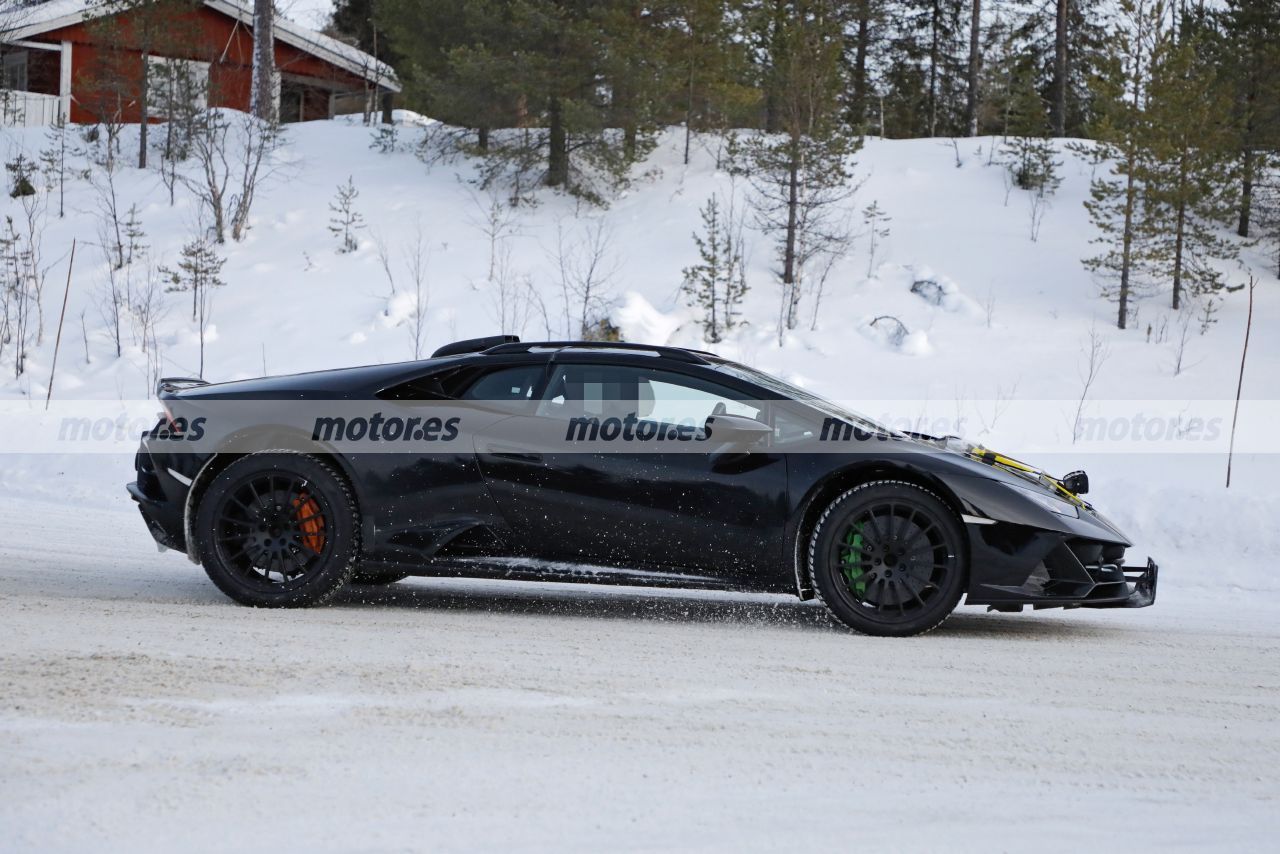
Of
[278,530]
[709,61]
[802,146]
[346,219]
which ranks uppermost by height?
[709,61]

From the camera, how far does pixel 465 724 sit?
3.73 m

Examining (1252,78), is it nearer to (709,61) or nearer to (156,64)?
(709,61)

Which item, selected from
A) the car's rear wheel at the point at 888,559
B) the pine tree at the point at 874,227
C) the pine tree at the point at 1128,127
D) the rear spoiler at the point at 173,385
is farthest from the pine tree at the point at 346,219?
the car's rear wheel at the point at 888,559

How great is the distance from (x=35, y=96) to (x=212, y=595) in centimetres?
3077

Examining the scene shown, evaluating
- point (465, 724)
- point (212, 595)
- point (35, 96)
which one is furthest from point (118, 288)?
point (465, 724)

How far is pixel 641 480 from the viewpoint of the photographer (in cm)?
558

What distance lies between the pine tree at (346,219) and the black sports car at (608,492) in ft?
55.4

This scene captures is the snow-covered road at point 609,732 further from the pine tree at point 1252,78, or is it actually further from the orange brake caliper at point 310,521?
the pine tree at point 1252,78

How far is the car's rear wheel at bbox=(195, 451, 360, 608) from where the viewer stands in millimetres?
5809

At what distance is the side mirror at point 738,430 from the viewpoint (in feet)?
18.1

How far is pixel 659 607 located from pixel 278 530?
2026 millimetres

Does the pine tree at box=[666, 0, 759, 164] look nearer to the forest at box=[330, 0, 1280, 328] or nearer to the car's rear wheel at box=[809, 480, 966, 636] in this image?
the forest at box=[330, 0, 1280, 328]

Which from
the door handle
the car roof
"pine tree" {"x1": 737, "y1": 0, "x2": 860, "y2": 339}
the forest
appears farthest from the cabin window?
the door handle

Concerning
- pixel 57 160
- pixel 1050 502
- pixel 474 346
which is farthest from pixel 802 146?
pixel 57 160
